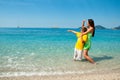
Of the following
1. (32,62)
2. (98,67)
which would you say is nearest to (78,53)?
(98,67)

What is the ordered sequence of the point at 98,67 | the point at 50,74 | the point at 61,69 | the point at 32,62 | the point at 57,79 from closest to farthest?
the point at 57,79
the point at 50,74
the point at 61,69
the point at 98,67
the point at 32,62

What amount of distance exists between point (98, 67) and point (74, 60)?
1.57 meters

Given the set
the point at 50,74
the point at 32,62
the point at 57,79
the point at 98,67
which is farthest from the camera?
the point at 32,62

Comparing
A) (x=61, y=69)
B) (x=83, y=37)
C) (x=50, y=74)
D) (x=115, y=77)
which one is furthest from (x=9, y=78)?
(x=83, y=37)

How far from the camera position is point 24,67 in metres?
8.99

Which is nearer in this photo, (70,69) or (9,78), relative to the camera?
(9,78)

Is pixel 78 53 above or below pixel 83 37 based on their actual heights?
below

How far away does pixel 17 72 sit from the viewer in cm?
816

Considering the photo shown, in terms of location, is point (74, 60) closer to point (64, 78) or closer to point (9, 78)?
point (64, 78)

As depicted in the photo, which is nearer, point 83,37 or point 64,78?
point 64,78

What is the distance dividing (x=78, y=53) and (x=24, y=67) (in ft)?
9.23

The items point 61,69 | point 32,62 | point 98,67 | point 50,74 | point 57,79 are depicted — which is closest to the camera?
point 57,79

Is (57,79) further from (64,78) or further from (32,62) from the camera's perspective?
(32,62)

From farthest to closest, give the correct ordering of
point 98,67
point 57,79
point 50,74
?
point 98,67, point 50,74, point 57,79
